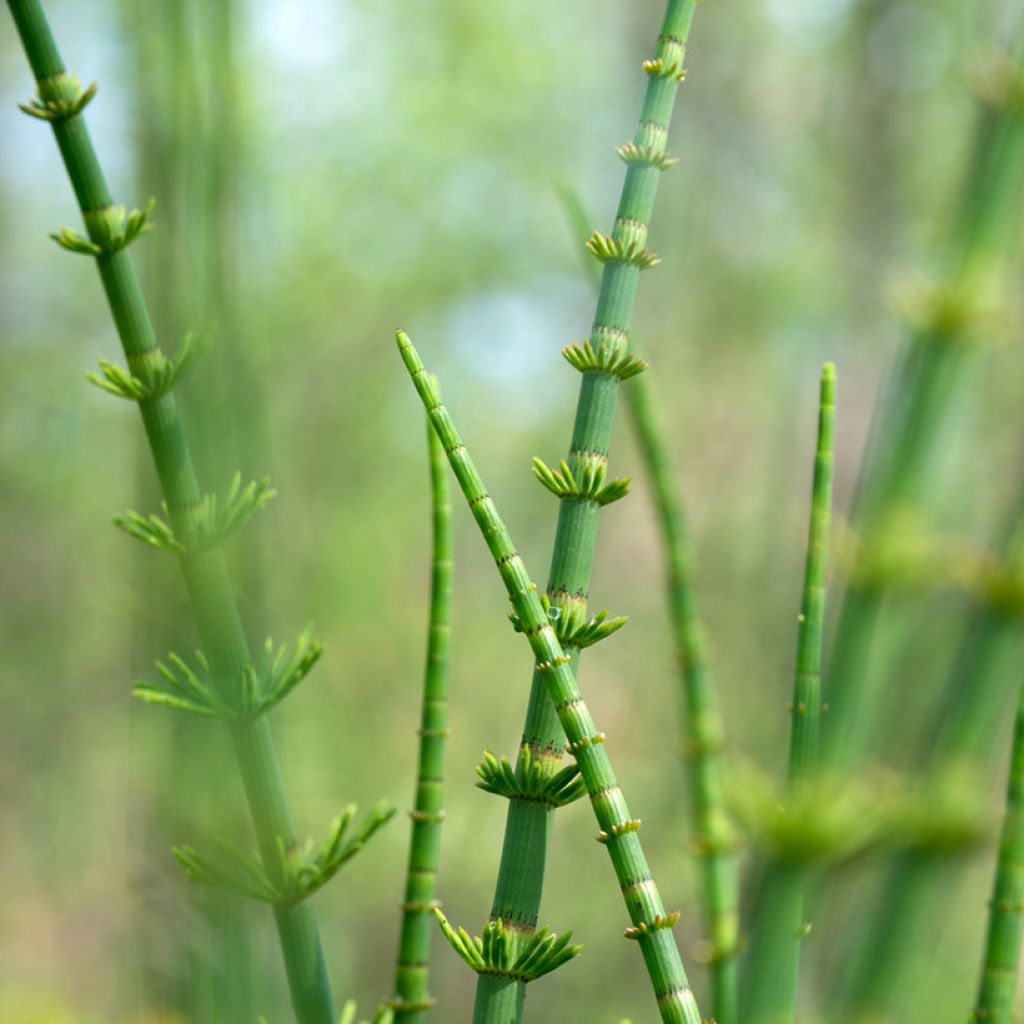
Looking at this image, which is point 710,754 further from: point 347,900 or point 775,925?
point 347,900

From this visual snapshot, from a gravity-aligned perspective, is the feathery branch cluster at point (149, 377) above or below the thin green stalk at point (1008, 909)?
above

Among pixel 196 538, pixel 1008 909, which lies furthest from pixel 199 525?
pixel 1008 909

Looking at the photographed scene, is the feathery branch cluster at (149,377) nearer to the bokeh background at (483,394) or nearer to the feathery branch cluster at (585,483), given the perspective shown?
the feathery branch cluster at (585,483)

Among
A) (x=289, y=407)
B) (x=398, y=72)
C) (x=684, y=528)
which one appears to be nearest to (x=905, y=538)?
(x=684, y=528)

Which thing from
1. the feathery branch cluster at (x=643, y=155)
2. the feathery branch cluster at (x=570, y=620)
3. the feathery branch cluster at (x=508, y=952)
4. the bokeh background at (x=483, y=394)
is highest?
the bokeh background at (x=483, y=394)

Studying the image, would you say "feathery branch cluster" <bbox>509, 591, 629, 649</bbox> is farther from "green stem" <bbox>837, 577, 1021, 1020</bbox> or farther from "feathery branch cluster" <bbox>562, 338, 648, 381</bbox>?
"green stem" <bbox>837, 577, 1021, 1020</bbox>

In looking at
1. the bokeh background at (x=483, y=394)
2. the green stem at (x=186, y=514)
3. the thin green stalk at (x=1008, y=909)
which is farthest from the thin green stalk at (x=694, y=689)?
the bokeh background at (x=483, y=394)
